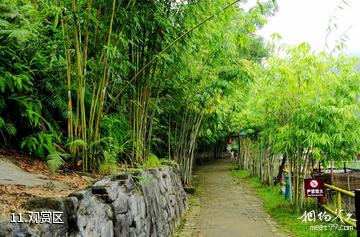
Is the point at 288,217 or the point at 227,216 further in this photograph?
the point at 227,216

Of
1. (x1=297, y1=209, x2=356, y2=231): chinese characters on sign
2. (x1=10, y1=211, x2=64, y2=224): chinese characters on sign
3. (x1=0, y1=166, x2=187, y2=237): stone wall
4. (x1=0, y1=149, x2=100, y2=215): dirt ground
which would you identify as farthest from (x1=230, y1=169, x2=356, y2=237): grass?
(x1=10, y1=211, x2=64, y2=224): chinese characters on sign

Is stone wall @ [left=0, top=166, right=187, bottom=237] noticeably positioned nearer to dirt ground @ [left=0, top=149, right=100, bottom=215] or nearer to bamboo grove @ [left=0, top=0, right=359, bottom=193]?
dirt ground @ [left=0, top=149, right=100, bottom=215]

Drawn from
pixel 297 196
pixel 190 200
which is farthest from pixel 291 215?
pixel 190 200

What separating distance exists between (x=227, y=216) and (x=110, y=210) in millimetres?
5201

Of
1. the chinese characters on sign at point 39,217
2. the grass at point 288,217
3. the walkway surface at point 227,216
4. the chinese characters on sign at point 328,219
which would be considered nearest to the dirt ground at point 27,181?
the chinese characters on sign at point 39,217

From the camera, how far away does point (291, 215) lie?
7680mm

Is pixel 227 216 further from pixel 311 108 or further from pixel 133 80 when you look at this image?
pixel 133 80

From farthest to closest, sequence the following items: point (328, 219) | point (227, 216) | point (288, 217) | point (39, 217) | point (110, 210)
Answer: point (227, 216) → point (288, 217) → point (328, 219) → point (110, 210) → point (39, 217)

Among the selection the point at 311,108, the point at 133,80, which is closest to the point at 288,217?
the point at 311,108

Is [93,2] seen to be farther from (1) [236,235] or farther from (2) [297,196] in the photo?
(2) [297,196]

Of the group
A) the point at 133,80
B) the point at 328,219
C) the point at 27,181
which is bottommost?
the point at 328,219

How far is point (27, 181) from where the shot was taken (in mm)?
3199

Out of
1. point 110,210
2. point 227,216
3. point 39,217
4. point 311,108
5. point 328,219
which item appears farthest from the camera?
point 227,216

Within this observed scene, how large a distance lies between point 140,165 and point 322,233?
316 centimetres
